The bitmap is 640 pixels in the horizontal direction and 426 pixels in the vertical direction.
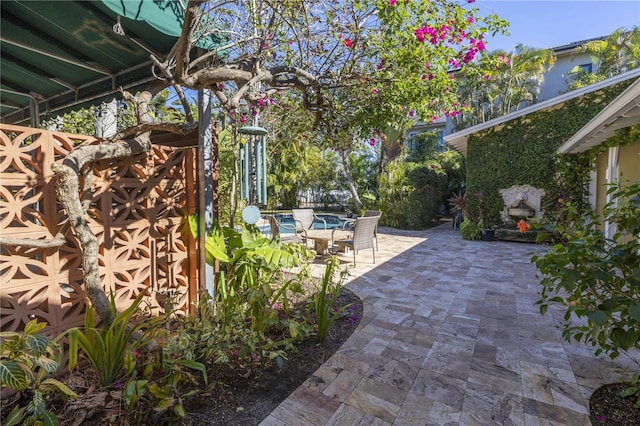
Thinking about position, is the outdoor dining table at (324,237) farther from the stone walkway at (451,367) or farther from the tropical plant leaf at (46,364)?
the tropical plant leaf at (46,364)

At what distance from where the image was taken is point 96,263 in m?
2.36

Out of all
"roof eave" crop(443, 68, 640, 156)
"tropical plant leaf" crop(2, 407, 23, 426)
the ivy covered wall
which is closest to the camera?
"tropical plant leaf" crop(2, 407, 23, 426)

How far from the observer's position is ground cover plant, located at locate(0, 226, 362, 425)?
73.0 inches

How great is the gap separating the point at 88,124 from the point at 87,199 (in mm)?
6404

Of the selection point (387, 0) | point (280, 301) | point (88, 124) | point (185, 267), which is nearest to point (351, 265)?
point (280, 301)

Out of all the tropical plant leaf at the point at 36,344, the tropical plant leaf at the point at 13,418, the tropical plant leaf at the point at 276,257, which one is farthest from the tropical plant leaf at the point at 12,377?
the tropical plant leaf at the point at 276,257

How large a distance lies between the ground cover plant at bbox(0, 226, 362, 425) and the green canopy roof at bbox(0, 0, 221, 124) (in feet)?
7.10

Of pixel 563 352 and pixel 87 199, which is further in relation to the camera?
pixel 563 352

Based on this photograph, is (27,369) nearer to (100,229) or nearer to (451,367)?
(100,229)

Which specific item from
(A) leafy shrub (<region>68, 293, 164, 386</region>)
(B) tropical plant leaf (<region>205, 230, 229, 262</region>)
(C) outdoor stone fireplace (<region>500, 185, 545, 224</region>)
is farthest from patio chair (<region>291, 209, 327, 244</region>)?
(C) outdoor stone fireplace (<region>500, 185, 545, 224</region>)

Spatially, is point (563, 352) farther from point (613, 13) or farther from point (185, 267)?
point (613, 13)

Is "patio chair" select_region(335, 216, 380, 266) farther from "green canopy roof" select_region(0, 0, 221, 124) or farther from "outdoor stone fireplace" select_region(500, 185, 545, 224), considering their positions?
"outdoor stone fireplace" select_region(500, 185, 545, 224)

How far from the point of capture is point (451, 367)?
9.52 feet

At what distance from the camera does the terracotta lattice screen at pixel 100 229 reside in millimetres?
2227
